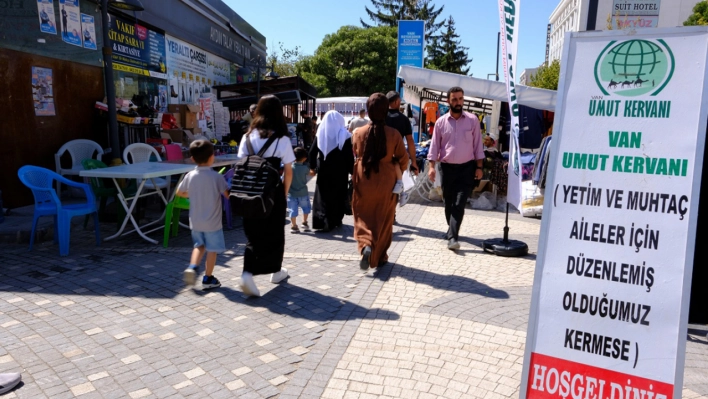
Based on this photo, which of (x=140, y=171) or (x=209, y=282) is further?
(x=140, y=171)

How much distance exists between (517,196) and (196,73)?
11683 mm

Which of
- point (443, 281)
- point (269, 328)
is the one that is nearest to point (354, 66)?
point (443, 281)

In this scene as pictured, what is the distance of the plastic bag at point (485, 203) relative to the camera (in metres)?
9.83

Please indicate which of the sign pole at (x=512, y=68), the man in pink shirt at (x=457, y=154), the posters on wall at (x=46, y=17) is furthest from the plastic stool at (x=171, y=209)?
the posters on wall at (x=46, y=17)

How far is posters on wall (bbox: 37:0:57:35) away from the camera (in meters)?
8.16

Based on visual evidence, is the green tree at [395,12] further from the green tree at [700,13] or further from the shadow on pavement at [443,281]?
the shadow on pavement at [443,281]

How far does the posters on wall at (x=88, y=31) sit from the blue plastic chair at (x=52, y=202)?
4.44 metres

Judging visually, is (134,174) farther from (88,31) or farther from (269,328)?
(88,31)

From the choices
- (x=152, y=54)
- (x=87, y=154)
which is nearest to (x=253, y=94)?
(x=152, y=54)

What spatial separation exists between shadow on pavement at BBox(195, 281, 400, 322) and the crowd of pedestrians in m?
0.12

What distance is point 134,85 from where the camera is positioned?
1097 cm

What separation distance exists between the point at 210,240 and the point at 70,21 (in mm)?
6438

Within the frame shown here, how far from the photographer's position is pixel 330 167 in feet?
23.5

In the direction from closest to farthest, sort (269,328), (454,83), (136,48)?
(269,328)
(454,83)
(136,48)
